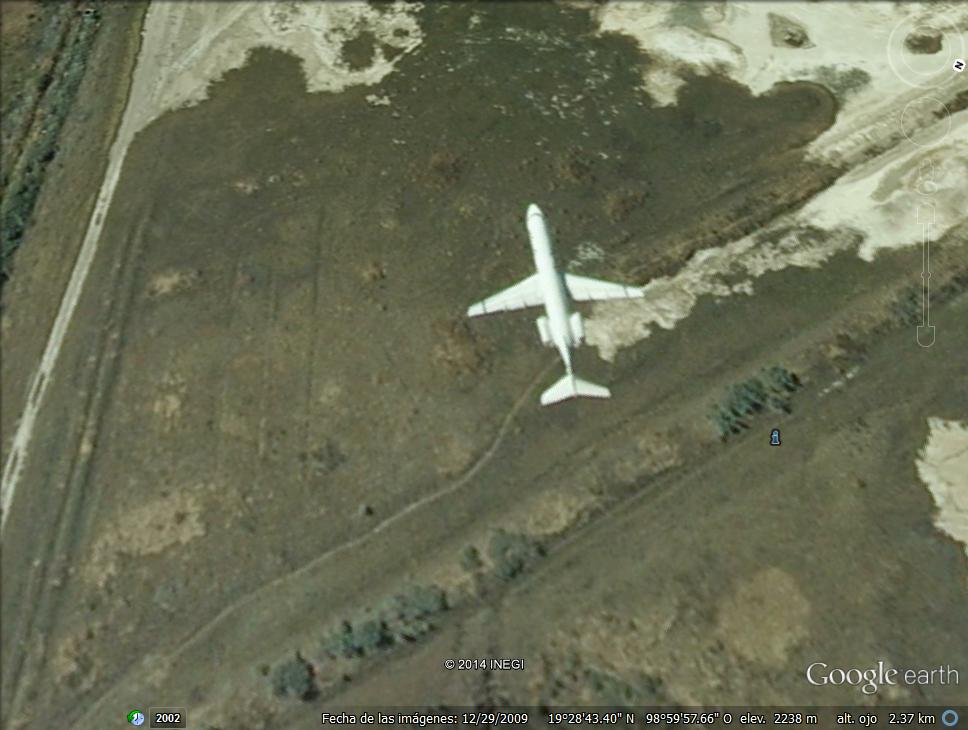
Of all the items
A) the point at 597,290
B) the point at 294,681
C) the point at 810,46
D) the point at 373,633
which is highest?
the point at 810,46

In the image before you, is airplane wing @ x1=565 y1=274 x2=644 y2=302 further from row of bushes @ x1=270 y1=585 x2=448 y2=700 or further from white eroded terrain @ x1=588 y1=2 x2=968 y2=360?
row of bushes @ x1=270 y1=585 x2=448 y2=700

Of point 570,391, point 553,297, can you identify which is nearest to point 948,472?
point 570,391

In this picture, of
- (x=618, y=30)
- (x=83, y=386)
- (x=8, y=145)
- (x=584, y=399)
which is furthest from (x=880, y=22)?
(x=8, y=145)

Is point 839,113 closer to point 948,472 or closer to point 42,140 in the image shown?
point 948,472

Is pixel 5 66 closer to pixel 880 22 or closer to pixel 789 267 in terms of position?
pixel 789 267

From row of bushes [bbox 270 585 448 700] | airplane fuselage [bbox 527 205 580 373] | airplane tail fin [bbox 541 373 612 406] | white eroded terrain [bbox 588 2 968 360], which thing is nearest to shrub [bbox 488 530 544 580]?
row of bushes [bbox 270 585 448 700]

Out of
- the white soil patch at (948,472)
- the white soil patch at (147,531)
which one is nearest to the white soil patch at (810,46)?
the white soil patch at (948,472)
